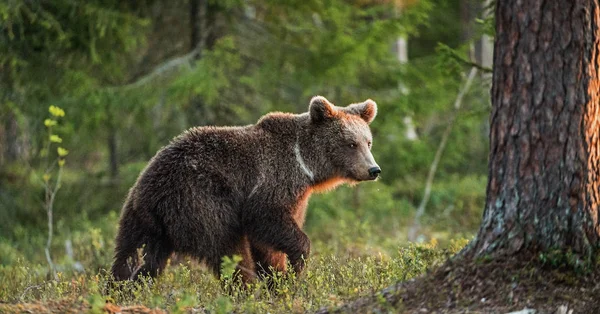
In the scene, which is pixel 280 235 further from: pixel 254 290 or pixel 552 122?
pixel 552 122

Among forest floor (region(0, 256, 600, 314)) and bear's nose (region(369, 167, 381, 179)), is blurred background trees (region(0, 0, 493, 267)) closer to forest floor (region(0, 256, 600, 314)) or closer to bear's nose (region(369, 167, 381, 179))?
bear's nose (region(369, 167, 381, 179))

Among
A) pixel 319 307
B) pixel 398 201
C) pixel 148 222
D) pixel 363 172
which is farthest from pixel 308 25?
pixel 319 307

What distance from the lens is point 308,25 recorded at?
14562 mm

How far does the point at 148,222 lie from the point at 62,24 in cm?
764

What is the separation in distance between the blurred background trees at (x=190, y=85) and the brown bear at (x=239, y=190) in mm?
4595

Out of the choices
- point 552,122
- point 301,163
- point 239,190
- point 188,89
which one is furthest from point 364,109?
point 188,89

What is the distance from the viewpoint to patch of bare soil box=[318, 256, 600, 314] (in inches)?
200

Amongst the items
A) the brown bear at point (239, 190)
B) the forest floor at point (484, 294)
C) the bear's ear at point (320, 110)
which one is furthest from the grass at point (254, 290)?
the bear's ear at point (320, 110)

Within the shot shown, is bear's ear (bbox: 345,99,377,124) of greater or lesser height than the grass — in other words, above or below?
above

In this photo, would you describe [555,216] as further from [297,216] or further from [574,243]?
[297,216]

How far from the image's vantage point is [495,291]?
5.20 meters

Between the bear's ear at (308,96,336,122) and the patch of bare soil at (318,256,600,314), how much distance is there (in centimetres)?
252

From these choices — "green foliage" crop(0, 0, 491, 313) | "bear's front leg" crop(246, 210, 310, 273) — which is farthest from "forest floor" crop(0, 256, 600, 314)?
"green foliage" crop(0, 0, 491, 313)

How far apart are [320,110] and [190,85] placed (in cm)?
558
